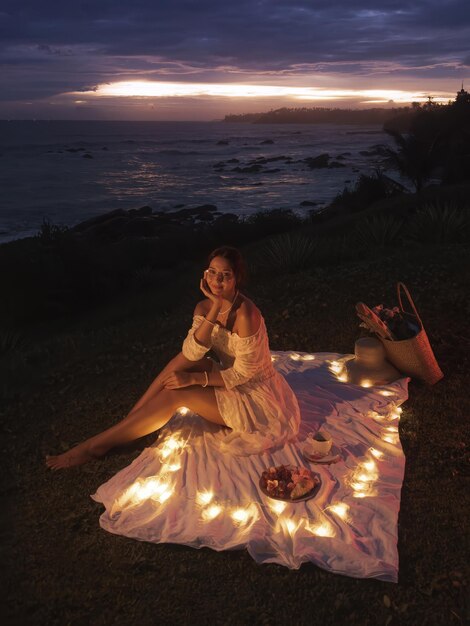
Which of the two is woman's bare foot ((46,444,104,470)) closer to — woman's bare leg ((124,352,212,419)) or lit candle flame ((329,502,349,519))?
woman's bare leg ((124,352,212,419))

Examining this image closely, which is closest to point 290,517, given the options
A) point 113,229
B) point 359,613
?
point 359,613

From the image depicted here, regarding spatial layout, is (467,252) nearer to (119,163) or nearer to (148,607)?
(148,607)

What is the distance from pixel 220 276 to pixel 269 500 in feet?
5.42

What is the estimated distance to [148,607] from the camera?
3295 mm

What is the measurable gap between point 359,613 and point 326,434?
1479 millimetres

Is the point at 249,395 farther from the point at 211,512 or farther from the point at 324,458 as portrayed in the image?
the point at 211,512

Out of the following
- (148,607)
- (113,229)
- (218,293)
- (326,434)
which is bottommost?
(113,229)

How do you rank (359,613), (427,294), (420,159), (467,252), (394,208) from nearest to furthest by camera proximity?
(359,613), (427,294), (467,252), (394,208), (420,159)

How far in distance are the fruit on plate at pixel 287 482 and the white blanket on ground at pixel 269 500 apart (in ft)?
0.20

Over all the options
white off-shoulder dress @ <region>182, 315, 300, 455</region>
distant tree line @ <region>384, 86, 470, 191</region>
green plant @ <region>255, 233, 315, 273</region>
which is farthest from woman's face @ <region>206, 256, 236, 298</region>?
distant tree line @ <region>384, 86, 470, 191</region>

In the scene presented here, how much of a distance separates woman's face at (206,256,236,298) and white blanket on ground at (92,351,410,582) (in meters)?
1.22

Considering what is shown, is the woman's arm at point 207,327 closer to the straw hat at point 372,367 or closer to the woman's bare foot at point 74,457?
the woman's bare foot at point 74,457

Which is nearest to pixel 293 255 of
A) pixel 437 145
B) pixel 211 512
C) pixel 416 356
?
pixel 416 356

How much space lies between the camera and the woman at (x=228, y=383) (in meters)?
4.31
